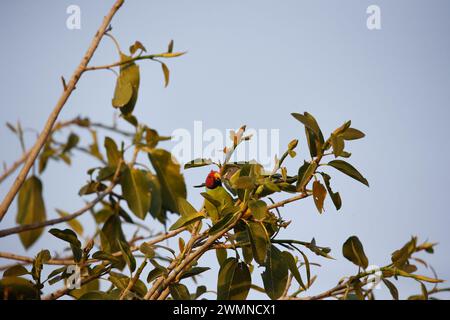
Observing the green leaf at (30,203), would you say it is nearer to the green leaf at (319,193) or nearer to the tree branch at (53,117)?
the tree branch at (53,117)

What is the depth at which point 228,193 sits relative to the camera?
127 centimetres

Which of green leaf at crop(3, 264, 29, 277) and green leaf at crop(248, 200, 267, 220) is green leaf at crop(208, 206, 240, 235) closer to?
green leaf at crop(248, 200, 267, 220)

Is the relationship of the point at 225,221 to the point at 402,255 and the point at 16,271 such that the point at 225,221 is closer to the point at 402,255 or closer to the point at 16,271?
the point at 402,255

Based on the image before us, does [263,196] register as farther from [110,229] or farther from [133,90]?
[110,229]

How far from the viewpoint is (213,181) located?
129 cm

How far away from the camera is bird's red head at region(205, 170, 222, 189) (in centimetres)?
129

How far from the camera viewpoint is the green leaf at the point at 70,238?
4.48 ft

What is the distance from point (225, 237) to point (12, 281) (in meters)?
0.46

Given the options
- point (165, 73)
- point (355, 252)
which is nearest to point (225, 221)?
point (355, 252)

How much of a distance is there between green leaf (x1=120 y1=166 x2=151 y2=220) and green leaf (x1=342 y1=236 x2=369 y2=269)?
28.6 inches

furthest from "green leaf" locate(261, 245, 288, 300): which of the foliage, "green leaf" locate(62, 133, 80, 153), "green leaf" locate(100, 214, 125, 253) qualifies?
"green leaf" locate(62, 133, 80, 153)
